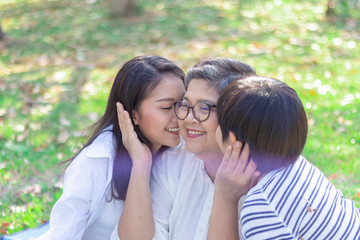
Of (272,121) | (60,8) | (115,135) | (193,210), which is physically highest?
(272,121)

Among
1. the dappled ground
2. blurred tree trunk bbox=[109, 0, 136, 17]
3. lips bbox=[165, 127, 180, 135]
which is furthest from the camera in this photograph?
blurred tree trunk bbox=[109, 0, 136, 17]

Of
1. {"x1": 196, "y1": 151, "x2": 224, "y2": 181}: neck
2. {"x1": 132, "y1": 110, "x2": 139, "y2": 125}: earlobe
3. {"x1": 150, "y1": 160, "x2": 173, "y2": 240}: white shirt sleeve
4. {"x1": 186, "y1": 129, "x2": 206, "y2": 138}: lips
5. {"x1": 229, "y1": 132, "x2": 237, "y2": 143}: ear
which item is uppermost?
{"x1": 229, "y1": 132, "x2": 237, "y2": 143}: ear

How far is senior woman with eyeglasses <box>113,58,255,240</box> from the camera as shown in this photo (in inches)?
103

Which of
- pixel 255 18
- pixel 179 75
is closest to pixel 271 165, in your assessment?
pixel 179 75

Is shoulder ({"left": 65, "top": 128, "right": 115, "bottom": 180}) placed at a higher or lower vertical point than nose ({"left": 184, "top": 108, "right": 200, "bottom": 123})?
lower

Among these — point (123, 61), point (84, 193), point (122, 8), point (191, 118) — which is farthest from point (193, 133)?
point (122, 8)

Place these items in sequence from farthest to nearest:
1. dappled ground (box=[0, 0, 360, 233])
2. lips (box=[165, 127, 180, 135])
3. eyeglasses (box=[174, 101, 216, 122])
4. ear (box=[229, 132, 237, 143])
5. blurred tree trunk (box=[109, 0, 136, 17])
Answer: blurred tree trunk (box=[109, 0, 136, 17]) < dappled ground (box=[0, 0, 360, 233]) < lips (box=[165, 127, 180, 135]) < eyeglasses (box=[174, 101, 216, 122]) < ear (box=[229, 132, 237, 143])

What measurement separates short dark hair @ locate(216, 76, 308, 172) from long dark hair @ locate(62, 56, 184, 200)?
28.2 inches

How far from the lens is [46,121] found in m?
5.49

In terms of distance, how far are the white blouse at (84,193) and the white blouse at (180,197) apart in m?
0.32

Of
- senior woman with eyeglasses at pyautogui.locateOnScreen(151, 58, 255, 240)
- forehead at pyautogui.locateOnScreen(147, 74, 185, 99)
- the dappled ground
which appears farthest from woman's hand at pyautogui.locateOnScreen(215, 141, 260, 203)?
the dappled ground

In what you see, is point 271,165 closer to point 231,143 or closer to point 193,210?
point 231,143

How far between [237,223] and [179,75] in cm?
100

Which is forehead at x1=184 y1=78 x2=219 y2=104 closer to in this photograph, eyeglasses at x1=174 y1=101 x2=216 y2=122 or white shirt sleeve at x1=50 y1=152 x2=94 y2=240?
eyeglasses at x1=174 y1=101 x2=216 y2=122
